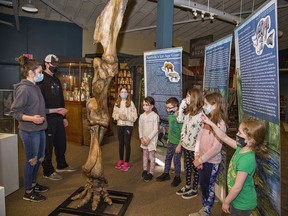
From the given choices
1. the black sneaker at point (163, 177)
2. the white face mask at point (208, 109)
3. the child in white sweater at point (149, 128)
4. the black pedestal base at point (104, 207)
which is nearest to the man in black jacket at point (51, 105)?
the black pedestal base at point (104, 207)

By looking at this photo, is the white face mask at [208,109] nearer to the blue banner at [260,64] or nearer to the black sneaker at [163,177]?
the blue banner at [260,64]

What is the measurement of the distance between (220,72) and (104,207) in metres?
2.05

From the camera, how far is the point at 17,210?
2.72 m

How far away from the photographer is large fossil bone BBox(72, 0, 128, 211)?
8.38ft

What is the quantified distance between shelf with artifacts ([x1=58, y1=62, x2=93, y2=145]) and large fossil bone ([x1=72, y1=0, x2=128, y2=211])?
2856mm

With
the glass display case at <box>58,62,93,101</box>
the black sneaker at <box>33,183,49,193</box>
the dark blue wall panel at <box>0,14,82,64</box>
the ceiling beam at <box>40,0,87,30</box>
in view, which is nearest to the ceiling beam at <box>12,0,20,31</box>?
the dark blue wall panel at <box>0,14,82,64</box>

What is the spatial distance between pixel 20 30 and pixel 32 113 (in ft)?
20.8

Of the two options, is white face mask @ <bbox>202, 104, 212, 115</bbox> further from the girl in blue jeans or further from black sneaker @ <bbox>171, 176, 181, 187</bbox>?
the girl in blue jeans

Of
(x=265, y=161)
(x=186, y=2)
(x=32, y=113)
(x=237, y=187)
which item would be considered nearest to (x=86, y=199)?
(x=32, y=113)

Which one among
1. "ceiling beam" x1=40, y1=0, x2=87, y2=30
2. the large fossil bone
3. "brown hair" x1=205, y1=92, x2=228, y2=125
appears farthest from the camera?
"ceiling beam" x1=40, y1=0, x2=87, y2=30

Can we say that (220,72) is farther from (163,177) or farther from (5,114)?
(5,114)

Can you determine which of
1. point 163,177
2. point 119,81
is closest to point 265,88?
point 163,177

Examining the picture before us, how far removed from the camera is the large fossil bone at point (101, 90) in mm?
2555

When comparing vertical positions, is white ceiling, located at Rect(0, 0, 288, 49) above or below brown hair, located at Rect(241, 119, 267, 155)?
above
